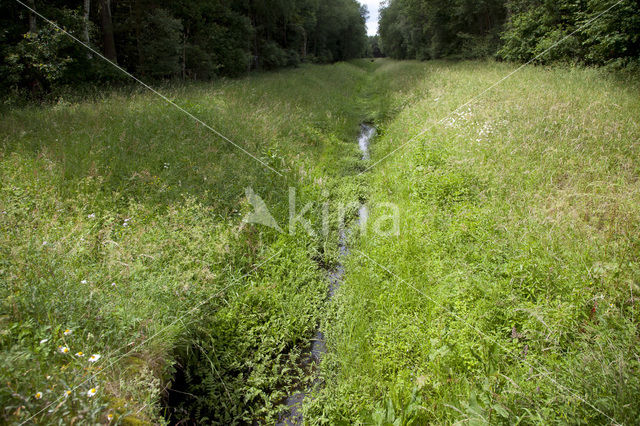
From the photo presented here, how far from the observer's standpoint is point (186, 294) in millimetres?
3359

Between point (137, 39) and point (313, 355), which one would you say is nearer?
point (313, 355)

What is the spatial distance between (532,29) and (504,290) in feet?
59.2

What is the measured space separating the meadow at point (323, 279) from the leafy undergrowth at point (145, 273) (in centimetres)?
2

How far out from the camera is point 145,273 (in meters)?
3.34

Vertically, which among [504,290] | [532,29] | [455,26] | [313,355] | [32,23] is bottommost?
[313,355]

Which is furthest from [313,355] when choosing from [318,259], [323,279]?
[318,259]

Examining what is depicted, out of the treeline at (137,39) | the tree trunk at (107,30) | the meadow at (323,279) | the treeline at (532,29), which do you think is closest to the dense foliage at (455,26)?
the treeline at (532,29)

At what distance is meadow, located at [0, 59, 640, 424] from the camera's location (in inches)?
86.2

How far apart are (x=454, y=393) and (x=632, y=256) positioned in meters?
2.15

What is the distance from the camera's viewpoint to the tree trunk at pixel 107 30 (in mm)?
12016

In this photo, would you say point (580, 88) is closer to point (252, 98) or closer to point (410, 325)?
point (410, 325)

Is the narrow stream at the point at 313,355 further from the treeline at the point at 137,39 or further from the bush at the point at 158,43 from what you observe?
the bush at the point at 158,43

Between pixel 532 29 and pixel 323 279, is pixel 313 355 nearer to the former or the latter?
pixel 323 279

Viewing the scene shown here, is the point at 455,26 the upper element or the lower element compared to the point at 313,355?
upper
